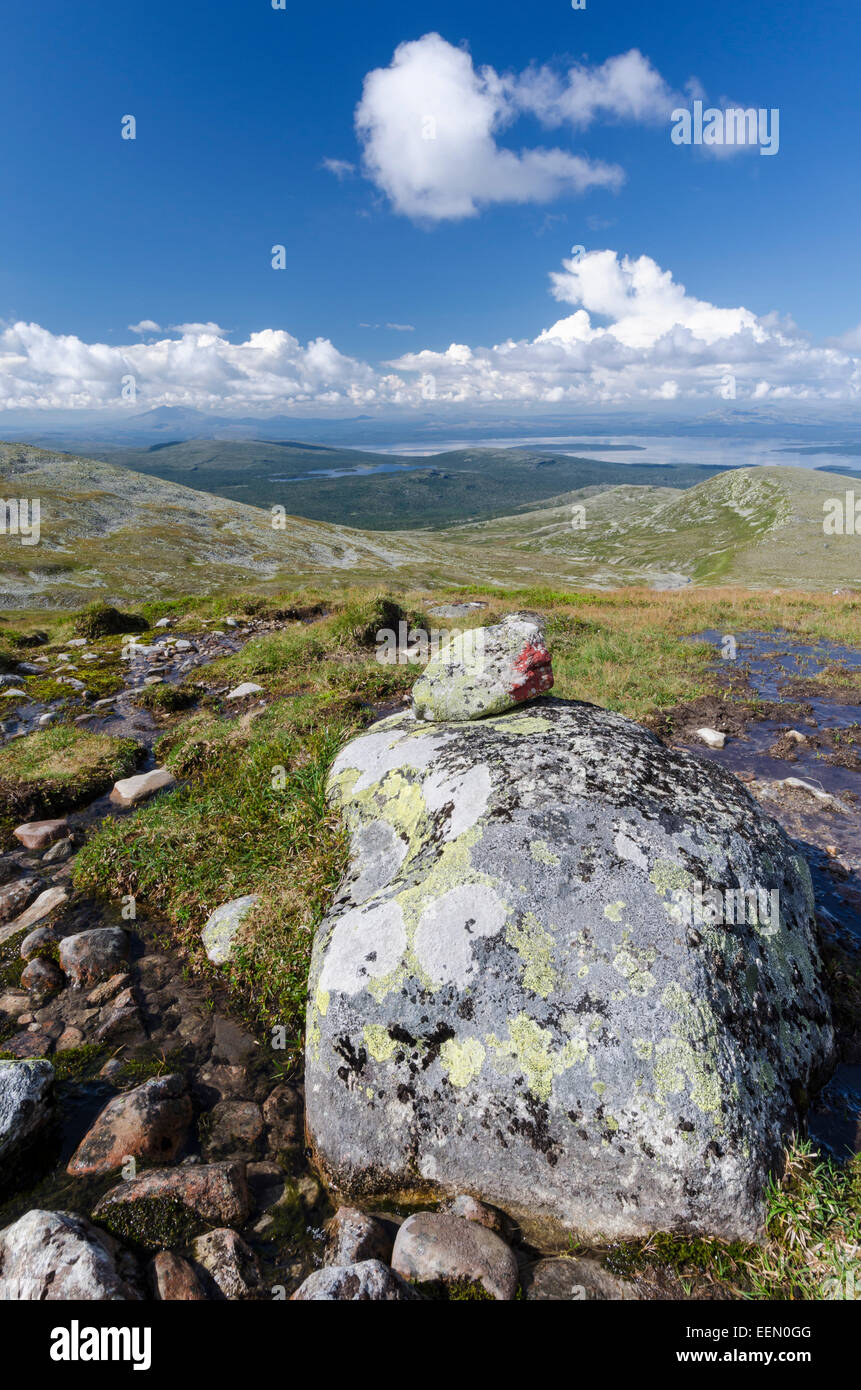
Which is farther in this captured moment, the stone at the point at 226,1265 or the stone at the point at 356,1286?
the stone at the point at 226,1265

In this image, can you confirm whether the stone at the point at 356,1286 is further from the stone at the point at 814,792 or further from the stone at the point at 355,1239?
the stone at the point at 814,792

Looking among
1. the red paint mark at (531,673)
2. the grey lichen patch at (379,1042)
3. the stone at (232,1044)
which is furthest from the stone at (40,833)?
the red paint mark at (531,673)

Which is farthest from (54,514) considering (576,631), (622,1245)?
(622,1245)

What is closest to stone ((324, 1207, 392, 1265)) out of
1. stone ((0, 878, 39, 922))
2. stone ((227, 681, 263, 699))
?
stone ((0, 878, 39, 922))

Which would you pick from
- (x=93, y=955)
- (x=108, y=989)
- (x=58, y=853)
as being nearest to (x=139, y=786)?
(x=58, y=853)

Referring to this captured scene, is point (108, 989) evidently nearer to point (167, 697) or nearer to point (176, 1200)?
point (176, 1200)
